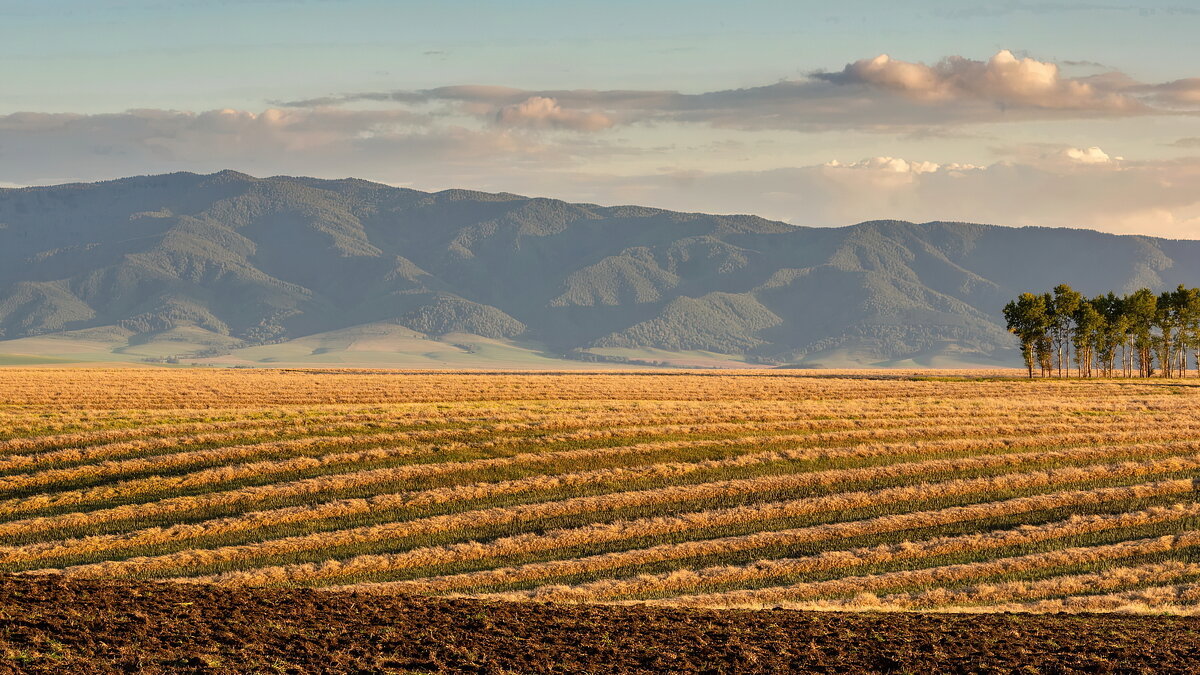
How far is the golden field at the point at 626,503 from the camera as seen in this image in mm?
32781

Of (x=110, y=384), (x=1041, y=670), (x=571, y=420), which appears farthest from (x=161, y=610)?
(x=110, y=384)

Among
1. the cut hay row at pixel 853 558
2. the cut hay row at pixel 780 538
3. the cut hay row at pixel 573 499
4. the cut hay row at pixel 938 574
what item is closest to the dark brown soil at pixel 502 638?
the cut hay row at pixel 938 574

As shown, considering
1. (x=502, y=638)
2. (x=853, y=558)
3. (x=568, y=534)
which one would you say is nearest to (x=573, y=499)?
(x=568, y=534)

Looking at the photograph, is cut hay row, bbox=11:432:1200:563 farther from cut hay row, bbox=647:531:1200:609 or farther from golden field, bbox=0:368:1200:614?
cut hay row, bbox=647:531:1200:609

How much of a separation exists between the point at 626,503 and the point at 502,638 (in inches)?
755

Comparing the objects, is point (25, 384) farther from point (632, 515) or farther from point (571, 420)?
point (632, 515)

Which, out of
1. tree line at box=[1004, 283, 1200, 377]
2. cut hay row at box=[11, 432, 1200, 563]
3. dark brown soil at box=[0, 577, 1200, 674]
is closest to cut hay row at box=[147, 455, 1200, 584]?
cut hay row at box=[11, 432, 1200, 563]

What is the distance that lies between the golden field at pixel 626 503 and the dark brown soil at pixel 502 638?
497 centimetres

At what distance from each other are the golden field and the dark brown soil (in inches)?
196

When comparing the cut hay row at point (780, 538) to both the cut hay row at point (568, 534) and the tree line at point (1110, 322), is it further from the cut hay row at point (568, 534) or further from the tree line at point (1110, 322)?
the tree line at point (1110, 322)

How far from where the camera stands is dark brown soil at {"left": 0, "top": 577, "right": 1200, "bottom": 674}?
66.3 ft

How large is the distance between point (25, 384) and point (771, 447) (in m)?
65.1

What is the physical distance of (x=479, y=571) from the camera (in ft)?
110

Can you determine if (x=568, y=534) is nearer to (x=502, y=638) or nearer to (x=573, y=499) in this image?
(x=573, y=499)
